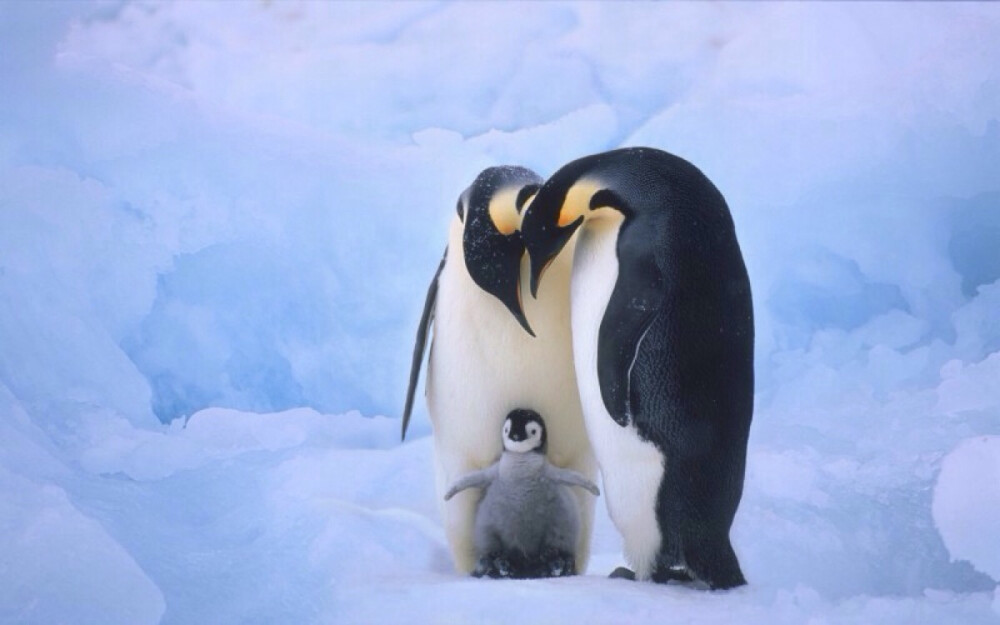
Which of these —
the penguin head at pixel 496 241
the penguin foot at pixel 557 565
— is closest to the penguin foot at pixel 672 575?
the penguin foot at pixel 557 565

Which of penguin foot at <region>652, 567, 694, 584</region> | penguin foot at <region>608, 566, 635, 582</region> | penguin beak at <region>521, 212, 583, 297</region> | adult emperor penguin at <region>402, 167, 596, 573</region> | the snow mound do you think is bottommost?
penguin foot at <region>608, 566, 635, 582</region>

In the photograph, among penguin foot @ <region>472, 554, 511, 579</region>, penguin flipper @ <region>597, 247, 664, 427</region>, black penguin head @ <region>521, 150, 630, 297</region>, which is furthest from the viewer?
penguin foot @ <region>472, 554, 511, 579</region>

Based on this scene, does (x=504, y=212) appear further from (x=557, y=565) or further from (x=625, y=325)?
(x=557, y=565)

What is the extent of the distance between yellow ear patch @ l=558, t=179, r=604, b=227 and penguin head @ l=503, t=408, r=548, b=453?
12.9 inches

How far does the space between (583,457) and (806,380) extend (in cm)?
93

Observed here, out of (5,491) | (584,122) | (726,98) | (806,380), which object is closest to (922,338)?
(806,380)

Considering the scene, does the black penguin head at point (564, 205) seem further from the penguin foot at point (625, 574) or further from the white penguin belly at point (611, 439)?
the penguin foot at point (625, 574)

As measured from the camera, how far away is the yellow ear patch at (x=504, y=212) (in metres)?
1.82

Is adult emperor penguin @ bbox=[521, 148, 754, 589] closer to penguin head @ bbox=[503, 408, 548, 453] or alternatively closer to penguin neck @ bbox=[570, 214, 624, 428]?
penguin neck @ bbox=[570, 214, 624, 428]

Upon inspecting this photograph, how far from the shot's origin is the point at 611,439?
5.58 feet

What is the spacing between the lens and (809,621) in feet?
5.10

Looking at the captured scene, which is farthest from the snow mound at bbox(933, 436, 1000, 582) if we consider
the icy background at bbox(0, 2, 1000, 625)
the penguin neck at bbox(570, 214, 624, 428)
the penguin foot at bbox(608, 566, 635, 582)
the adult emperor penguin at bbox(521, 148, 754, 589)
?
the penguin neck at bbox(570, 214, 624, 428)

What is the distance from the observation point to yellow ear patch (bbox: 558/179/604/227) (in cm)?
174

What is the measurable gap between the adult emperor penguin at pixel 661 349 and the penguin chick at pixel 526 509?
121mm
